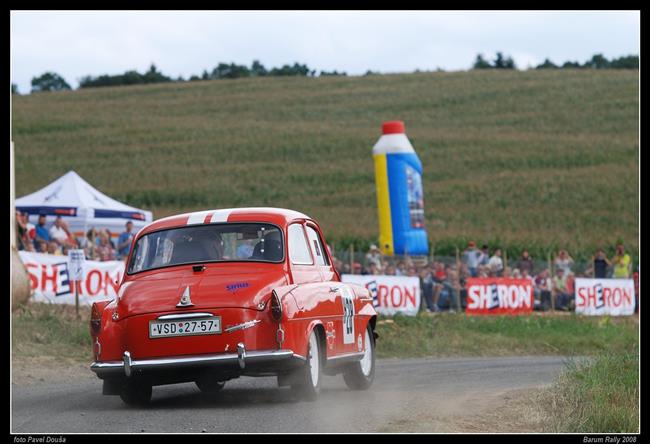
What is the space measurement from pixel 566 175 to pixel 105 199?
117 feet

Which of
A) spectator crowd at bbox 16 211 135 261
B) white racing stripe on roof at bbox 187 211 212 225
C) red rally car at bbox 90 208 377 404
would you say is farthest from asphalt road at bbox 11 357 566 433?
spectator crowd at bbox 16 211 135 261

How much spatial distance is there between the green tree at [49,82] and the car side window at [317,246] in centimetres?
12479

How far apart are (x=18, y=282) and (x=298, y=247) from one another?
7.53 metres

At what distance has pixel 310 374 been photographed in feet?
36.0

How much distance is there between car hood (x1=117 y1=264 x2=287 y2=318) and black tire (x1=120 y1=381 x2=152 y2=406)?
704 mm

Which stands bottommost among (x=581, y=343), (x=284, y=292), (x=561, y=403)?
(x=581, y=343)

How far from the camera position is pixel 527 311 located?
2686 centimetres

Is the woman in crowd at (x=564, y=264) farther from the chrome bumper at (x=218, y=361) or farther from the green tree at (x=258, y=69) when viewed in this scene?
the green tree at (x=258, y=69)

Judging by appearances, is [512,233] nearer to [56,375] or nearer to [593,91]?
[56,375]

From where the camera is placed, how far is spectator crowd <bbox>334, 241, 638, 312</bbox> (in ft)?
83.5

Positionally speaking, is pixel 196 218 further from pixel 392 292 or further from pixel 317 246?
pixel 392 292

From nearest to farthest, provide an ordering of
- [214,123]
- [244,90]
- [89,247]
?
[89,247], [214,123], [244,90]

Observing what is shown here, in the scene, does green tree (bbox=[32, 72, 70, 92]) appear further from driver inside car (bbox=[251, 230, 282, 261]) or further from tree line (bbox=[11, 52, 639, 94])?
driver inside car (bbox=[251, 230, 282, 261])

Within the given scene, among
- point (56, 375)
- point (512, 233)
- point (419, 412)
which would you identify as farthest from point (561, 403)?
point (512, 233)
